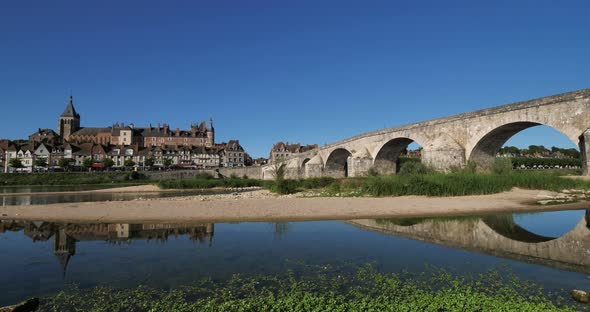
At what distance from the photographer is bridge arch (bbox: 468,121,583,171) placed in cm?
Answer: 2061

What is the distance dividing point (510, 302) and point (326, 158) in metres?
43.6

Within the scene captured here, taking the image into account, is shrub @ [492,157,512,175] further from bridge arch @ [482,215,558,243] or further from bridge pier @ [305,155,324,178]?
bridge pier @ [305,155,324,178]

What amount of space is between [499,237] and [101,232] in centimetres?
973

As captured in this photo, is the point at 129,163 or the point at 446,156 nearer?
the point at 446,156

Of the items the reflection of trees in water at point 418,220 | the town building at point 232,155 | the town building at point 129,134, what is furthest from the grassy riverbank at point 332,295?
the town building at point 129,134

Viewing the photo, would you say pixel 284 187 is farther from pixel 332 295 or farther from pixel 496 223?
pixel 332 295

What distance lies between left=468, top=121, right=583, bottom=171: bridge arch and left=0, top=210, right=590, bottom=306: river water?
12.2m

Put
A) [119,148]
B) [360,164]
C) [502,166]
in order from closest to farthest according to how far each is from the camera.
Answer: [502,166], [360,164], [119,148]

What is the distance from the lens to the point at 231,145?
93.1 m

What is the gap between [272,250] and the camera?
6.72 metres

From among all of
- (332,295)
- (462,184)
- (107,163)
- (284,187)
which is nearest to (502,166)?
(462,184)

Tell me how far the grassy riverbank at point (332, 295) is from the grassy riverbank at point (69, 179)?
164 feet

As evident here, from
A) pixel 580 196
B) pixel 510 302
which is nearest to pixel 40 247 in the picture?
pixel 510 302

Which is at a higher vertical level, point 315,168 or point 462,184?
point 315,168
